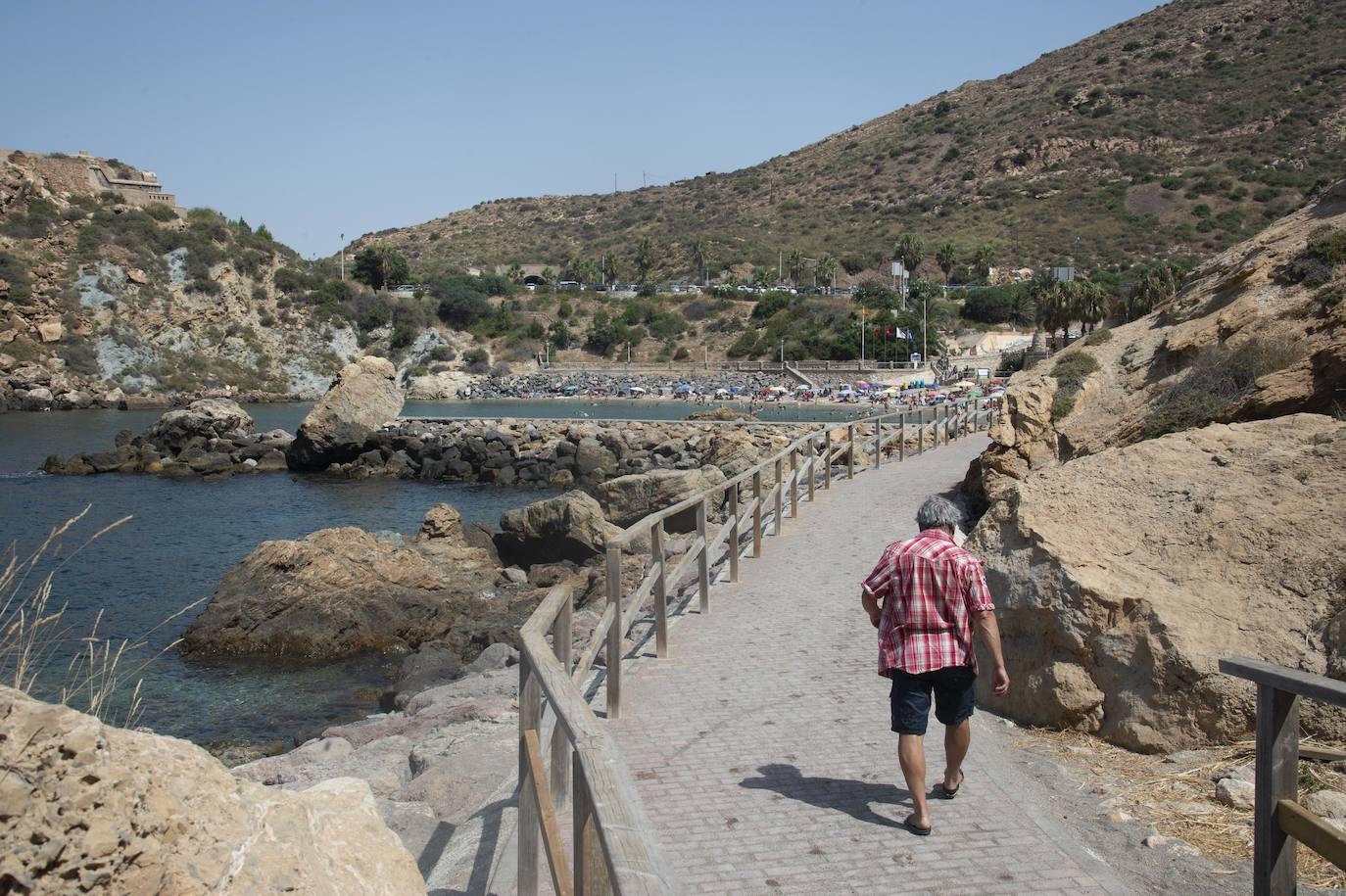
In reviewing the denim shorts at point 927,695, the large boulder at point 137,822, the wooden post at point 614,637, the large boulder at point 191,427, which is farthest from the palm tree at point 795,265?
the large boulder at point 137,822

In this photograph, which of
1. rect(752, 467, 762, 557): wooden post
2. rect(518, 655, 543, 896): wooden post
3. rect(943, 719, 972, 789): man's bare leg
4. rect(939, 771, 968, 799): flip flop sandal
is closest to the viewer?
rect(518, 655, 543, 896): wooden post

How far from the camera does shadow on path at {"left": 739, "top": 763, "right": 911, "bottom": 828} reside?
5.22m

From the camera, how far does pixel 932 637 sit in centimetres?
506

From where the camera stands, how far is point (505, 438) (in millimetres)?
43656

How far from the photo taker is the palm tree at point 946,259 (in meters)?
102

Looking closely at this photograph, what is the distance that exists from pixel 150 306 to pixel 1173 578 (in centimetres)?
8609

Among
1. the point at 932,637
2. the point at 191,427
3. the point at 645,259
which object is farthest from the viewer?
the point at 645,259

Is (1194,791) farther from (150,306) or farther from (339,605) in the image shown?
(150,306)

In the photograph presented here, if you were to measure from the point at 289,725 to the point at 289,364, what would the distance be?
78641 mm

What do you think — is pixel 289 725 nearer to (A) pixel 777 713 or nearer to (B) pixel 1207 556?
(A) pixel 777 713

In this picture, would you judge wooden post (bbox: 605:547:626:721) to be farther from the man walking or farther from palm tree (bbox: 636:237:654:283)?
palm tree (bbox: 636:237:654:283)

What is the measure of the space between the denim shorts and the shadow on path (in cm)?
46

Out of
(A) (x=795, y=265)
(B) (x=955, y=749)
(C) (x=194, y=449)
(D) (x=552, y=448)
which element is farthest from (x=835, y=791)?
(A) (x=795, y=265)

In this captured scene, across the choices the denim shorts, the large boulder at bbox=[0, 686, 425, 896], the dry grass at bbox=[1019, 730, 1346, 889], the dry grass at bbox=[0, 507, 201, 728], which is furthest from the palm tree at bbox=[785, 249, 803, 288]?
the large boulder at bbox=[0, 686, 425, 896]
